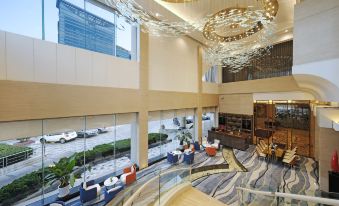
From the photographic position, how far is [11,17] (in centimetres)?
593

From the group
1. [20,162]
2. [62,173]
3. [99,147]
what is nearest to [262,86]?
[99,147]

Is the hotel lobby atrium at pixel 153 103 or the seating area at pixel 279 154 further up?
the hotel lobby atrium at pixel 153 103

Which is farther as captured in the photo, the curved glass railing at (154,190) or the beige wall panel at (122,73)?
the beige wall panel at (122,73)

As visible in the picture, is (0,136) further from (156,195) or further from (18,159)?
(156,195)

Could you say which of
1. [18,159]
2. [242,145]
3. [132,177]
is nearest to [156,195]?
[132,177]

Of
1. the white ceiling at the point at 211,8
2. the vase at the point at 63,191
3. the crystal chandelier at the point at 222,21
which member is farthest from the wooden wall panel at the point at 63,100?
the white ceiling at the point at 211,8

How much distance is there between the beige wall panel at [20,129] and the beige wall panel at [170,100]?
5428 millimetres

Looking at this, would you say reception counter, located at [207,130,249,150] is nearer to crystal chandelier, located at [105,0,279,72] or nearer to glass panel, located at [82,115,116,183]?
crystal chandelier, located at [105,0,279,72]

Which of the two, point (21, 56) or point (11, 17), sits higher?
point (11, 17)

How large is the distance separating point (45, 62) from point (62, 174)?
165 inches

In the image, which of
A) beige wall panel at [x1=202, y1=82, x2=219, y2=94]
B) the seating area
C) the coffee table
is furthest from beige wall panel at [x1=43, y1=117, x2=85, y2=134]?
the seating area

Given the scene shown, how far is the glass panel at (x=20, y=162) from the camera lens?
5.89 metres

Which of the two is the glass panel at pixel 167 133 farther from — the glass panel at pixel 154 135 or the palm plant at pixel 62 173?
the palm plant at pixel 62 173

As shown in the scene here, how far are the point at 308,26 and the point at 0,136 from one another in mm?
10126
